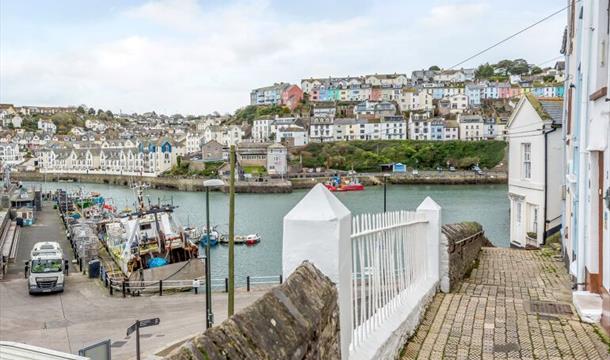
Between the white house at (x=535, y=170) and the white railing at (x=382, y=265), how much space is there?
11.8m

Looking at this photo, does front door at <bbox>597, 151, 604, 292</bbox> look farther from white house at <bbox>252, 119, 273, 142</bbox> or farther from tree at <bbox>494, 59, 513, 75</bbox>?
tree at <bbox>494, 59, 513, 75</bbox>

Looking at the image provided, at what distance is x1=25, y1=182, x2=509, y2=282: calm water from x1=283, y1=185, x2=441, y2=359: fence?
2187cm

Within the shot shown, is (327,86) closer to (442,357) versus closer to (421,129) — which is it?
(421,129)

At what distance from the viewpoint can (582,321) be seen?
6.69 metres

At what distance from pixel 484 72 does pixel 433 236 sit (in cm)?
16736

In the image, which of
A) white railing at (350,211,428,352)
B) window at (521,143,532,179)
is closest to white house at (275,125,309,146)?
window at (521,143,532,179)

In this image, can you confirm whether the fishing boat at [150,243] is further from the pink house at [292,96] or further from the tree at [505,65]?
the tree at [505,65]

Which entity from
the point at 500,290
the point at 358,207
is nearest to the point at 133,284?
the point at 500,290

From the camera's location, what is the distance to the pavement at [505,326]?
5445mm

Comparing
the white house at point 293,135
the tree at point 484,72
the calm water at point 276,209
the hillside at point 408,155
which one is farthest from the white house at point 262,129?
the tree at point 484,72

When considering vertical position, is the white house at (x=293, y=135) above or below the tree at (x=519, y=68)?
below

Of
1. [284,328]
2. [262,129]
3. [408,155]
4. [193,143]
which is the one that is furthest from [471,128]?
[284,328]

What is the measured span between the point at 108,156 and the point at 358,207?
78.1 meters

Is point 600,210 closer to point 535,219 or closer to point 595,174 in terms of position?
point 595,174
